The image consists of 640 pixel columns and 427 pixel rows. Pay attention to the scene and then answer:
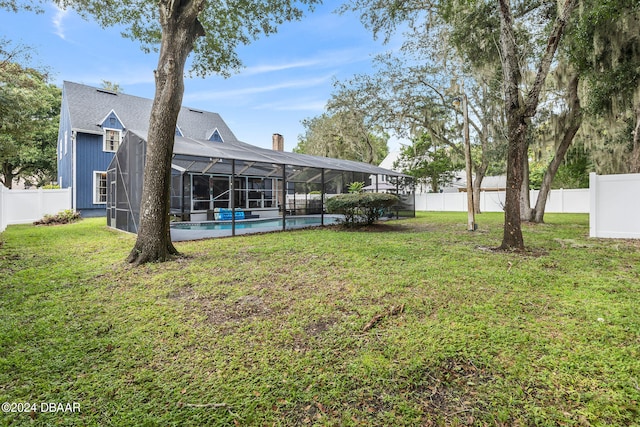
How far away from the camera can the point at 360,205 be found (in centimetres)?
884

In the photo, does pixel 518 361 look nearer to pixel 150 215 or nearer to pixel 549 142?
pixel 150 215

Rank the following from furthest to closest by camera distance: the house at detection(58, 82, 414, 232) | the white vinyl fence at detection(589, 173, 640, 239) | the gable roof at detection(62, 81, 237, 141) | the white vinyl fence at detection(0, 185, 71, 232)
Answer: the gable roof at detection(62, 81, 237, 141) → the house at detection(58, 82, 414, 232) → the white vinyl fence at detection(0, 185, 71, 232) → the white vinyl fence at detection(589, 173, 640, 239)

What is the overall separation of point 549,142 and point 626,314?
39.5ft

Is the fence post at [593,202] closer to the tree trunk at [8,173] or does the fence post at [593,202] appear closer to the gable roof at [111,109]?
the gable roof at [111,109]

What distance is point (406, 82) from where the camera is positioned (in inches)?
548

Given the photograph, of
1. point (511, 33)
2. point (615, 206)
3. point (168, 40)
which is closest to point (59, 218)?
point (168, 40)

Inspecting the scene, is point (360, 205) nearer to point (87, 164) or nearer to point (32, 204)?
point (32, 204)

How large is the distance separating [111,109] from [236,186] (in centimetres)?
812

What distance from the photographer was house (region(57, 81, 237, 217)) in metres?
14.8

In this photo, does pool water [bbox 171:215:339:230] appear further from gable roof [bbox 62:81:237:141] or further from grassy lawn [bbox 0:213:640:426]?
gable roof [bbox 62:81:237:141]

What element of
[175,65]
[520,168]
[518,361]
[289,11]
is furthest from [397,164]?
[518,361]

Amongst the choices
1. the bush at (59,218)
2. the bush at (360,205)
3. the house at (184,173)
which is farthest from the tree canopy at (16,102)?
the bush at (360,205)

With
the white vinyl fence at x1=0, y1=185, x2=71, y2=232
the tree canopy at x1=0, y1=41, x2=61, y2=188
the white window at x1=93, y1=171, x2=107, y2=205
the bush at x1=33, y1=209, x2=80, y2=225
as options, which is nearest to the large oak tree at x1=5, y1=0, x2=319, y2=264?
the tree canopy at x1=0, y1=41, x2=61, y2=188

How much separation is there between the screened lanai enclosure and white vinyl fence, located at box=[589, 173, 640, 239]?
6987 mm
